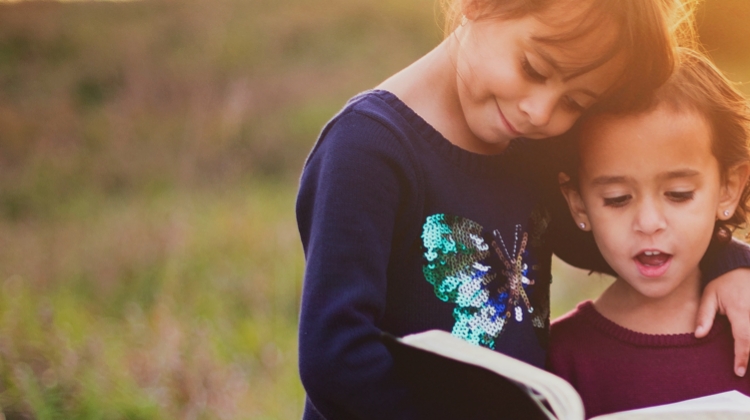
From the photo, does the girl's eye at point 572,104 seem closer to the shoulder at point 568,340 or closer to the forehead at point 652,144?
the forehead at point 652,144

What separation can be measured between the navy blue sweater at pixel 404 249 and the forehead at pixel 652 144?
0.12m

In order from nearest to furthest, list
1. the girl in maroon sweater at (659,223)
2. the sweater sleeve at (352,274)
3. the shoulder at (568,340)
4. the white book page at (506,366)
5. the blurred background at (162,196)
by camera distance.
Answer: the white book page at (506,366)
the sweater sleeve at (352,274)
the girl in maroon sweater at (659,223)
the shoulder at (568,340)
the blurred background at (162,196)

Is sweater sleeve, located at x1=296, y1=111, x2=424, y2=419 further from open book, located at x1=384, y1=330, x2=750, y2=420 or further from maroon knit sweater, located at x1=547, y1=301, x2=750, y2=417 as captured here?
maroon knit sweater, located at x1=547, y1=301, x2=750, y2=417

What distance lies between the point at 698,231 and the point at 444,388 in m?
0.68

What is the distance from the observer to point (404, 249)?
121 cm

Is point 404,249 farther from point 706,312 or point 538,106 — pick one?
point 706,312

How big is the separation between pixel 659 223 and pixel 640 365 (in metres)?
0.27

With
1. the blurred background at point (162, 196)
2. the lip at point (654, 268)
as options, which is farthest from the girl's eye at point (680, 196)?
the blurred background at point (162, 196)

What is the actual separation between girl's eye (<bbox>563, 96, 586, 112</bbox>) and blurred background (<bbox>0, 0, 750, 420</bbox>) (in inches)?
40.3

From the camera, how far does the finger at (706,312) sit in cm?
143

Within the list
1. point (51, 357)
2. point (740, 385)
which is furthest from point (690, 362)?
point (51, 357)

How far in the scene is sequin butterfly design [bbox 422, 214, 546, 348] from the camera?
1.23 m

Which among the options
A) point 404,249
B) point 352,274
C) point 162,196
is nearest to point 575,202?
point 404,249

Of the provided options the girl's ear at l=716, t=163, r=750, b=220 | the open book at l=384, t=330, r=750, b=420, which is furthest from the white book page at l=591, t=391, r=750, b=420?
the girl's ear at l=716, t=163, r=750, b=220
